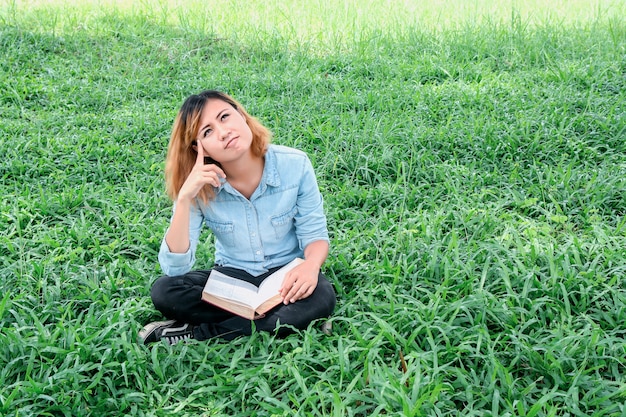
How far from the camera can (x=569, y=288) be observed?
263 centimetres

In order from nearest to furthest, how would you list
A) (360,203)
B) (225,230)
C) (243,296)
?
1. (243,296)
2. (225,230)
3. (360,203)

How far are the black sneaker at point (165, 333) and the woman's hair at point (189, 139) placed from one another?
1.70 ft

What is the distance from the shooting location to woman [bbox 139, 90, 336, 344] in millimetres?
2484

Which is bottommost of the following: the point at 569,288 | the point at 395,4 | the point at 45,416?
the point at 45,416

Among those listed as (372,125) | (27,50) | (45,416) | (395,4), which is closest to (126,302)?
(45,416)

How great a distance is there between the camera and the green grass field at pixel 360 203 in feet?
7.41

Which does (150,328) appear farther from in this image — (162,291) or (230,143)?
(230,143)

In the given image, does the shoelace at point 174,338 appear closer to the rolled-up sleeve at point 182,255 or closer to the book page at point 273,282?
the rolled-up sleeve at point 182,255

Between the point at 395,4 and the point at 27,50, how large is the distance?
147 inches

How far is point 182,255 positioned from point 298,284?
0.46 meters

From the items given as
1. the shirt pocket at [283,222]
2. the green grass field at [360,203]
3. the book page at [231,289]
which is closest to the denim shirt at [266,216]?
the shirt pocket at [283,222]

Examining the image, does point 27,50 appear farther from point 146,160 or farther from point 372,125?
point 372,125

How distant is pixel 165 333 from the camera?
2568 mm

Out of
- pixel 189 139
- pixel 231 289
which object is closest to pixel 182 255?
pixel 231 289
